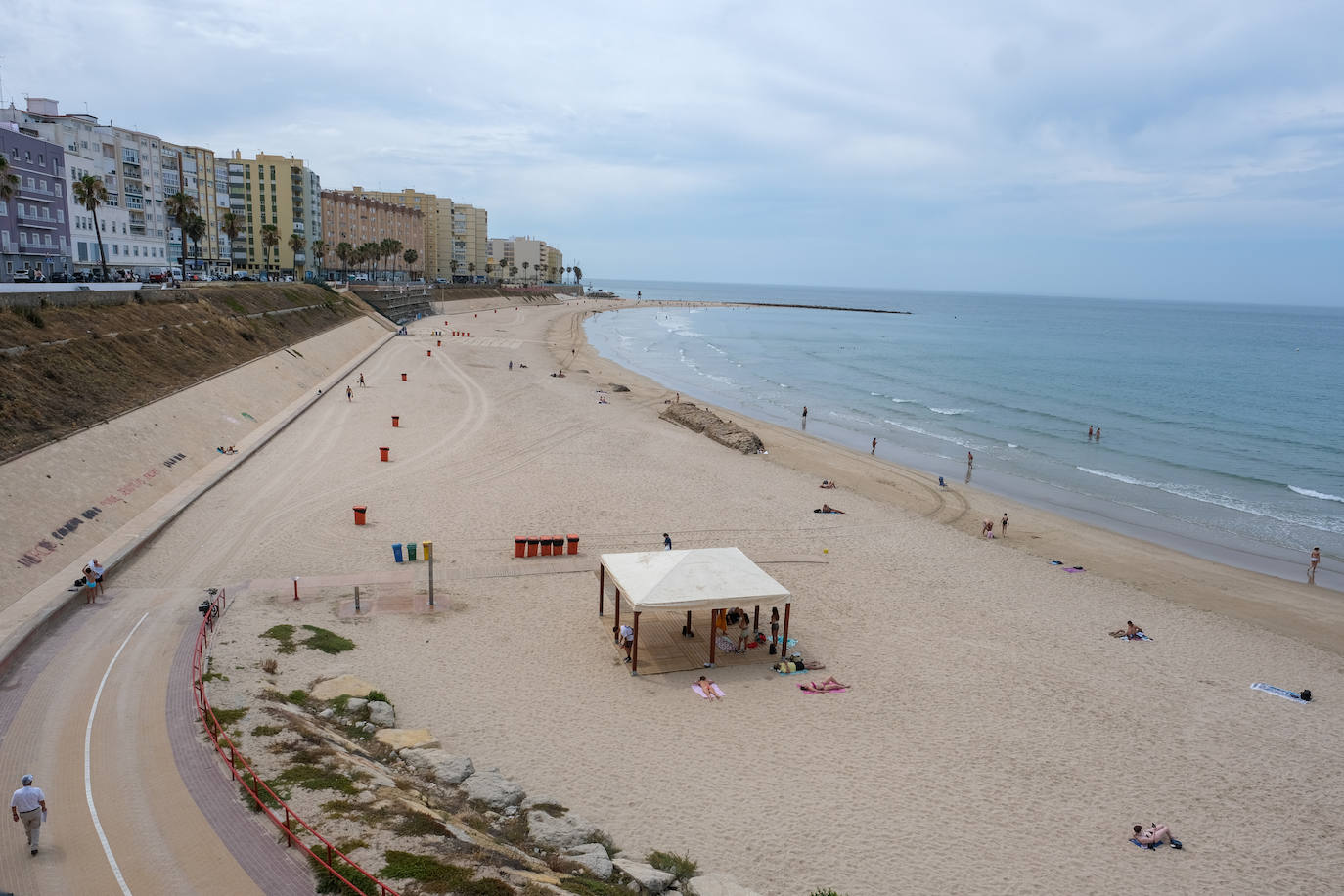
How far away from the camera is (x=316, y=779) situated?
10.5 m

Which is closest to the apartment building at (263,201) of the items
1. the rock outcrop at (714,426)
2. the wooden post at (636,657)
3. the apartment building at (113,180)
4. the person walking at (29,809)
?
the apartment building at (113,180)

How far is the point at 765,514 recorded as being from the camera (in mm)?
27000

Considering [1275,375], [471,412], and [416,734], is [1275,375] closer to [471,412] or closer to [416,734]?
[471,412]

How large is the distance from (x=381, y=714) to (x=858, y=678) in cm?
928

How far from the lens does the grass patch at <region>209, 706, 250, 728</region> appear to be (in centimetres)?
1185

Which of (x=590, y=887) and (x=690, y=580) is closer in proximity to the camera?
(x=590, y=887)

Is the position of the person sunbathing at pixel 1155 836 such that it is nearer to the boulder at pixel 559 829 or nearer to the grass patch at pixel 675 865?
the grass patch at pixel 675 865

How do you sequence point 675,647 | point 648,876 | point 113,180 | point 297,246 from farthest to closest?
point 297,246, point 113,180, point 675,647, point 648,876

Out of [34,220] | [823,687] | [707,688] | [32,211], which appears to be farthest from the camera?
[34,220]

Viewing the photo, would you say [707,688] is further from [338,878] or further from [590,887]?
[338,878]

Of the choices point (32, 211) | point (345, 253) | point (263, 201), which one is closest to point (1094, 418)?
point (32, 211)

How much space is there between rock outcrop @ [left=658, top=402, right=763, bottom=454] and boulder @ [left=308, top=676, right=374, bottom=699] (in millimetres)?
24818

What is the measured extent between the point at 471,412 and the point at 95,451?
1988 centimetres

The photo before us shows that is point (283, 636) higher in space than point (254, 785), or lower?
lower
